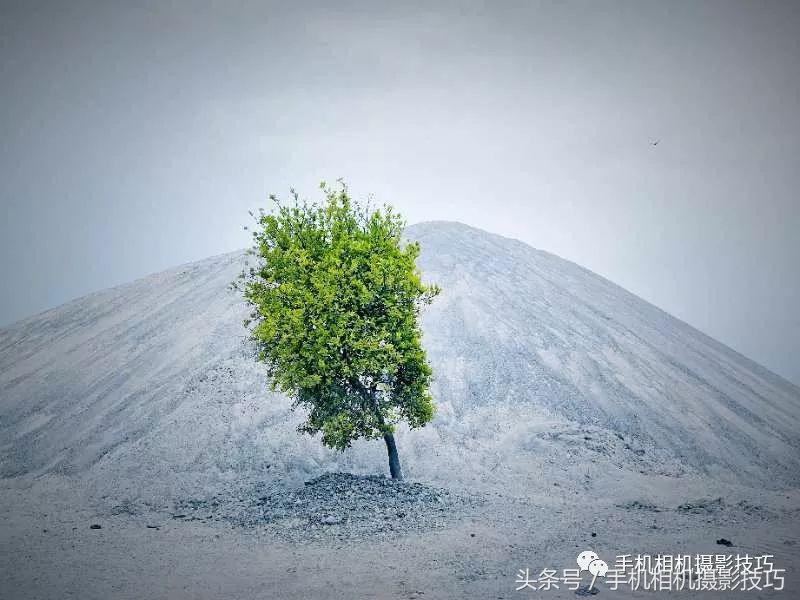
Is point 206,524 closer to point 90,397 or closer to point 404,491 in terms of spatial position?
point 404,491

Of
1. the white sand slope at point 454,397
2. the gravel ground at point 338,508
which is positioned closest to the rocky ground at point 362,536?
the gravel ground at point 338,508

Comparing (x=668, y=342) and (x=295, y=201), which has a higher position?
(x=295, y=201)

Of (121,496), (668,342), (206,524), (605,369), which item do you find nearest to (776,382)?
(668,342)

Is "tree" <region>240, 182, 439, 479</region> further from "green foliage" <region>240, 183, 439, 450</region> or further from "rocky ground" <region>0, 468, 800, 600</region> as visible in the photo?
"rocky ground" <region>0, 468, 800, 600</region>

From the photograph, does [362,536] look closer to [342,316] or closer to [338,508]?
[338,508]

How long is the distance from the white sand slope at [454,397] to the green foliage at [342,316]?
6.73m

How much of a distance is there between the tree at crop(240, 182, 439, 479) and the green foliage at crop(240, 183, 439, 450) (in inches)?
1.6

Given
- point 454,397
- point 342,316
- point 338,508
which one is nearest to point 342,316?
point 342,316

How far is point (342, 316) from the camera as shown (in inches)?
816

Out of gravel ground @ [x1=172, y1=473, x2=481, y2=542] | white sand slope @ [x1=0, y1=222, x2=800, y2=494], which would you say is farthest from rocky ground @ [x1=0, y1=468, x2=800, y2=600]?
white sand slope @ [x1=0, y1=222, x2=800, y2=494]

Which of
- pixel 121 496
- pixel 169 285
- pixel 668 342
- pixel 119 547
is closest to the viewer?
pixel 119 547

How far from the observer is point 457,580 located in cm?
1491

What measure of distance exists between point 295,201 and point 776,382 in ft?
154

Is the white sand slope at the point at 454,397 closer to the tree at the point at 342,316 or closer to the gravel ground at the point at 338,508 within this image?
the gravel ground at the point at 338,508
